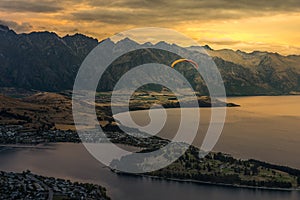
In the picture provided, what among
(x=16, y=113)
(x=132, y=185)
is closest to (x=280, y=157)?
(x=132, y=185)

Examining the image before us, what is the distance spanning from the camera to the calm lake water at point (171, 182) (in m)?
70.2

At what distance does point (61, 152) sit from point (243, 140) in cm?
4825

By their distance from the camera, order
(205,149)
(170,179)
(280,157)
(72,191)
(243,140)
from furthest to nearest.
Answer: (243,140) → (205,149) → (280,157) → (170,179) → (72,191)

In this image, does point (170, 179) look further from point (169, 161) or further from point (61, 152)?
point (61, 152)

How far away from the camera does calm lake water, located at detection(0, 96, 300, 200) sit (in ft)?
230

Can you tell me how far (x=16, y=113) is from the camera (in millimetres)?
152250

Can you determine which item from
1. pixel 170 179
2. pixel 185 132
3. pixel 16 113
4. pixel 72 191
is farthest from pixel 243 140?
pixel 16 113

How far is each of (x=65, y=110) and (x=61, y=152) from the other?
71565 millimetres

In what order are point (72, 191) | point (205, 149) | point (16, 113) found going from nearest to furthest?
point (72, 191)
point (205, 149)
point (16, 113)

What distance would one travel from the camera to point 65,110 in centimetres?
17225

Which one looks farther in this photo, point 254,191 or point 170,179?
point 170,179

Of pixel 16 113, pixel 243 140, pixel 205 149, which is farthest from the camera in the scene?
pixel 16 113

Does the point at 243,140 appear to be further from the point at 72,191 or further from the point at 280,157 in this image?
the point at 72,191

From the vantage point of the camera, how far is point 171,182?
251 ft
